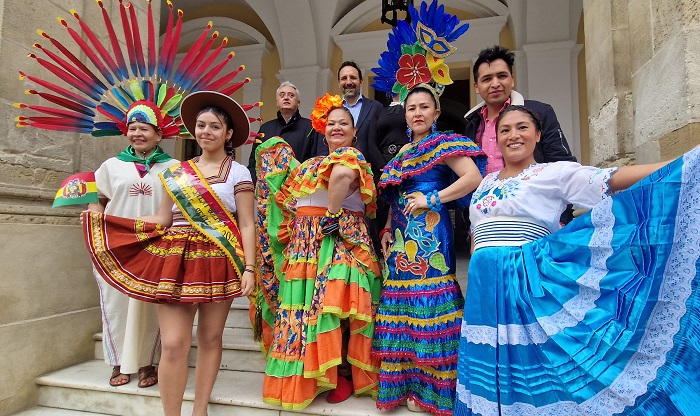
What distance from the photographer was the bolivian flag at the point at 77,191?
2.80 meters

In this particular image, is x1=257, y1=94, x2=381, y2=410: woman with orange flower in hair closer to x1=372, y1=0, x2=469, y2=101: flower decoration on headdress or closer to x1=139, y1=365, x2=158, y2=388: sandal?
x1=372, y1=0, x2=469, y2=101: flower decoration on headdress

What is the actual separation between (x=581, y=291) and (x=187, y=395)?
2.45m

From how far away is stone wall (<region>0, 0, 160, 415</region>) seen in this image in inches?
120

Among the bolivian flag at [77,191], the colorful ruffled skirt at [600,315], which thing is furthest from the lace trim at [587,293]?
the bolivian flag at [77,191]

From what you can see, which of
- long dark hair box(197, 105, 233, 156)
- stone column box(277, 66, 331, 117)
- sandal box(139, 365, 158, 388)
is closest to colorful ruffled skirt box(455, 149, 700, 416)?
long dark hair box(197, 105, 233, 156)

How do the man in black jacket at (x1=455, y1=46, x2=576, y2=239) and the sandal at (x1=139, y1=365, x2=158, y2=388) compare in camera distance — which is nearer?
the man in black jacket at (x1=455, y1=46, x2=576, y2=239)

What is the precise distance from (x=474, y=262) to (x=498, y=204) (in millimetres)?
305

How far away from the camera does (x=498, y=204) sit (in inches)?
78.9

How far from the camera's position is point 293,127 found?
3.99 m

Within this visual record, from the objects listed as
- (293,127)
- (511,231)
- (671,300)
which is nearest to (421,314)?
(511,231)

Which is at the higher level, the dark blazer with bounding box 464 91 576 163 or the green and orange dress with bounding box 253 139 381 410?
the dark blazer with bounding box 464 91 576 163

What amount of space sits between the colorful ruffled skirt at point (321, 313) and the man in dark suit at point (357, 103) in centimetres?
117

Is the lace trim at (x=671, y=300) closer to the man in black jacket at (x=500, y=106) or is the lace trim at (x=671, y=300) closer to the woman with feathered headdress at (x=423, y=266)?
the woman with feathered headdress at (x=423, y=266)

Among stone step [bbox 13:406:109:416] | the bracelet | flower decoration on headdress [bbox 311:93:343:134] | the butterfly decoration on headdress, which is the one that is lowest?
stone step [bbox 13:406:109:416]
